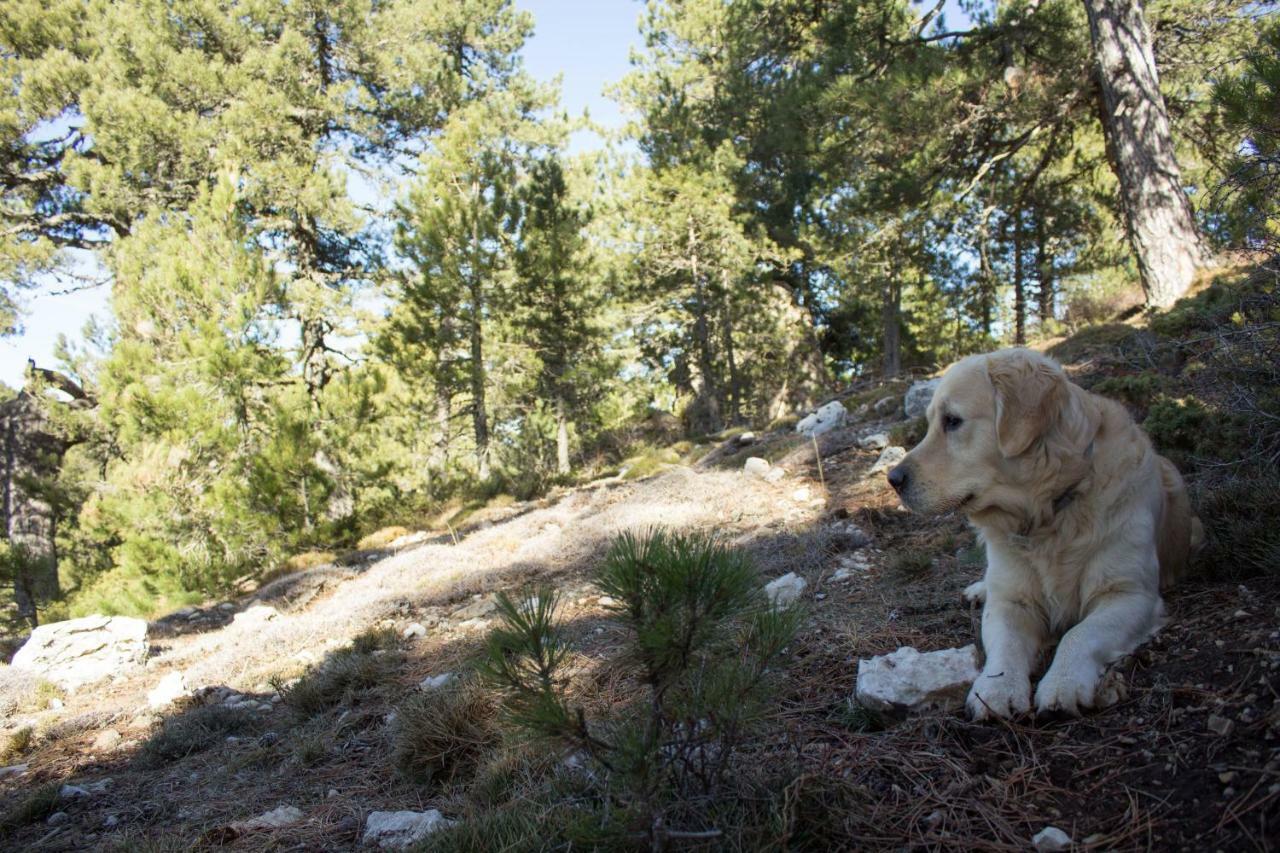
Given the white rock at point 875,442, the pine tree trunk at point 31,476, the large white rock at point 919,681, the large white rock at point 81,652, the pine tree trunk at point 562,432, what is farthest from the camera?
the pine tree trunk at point 562,432

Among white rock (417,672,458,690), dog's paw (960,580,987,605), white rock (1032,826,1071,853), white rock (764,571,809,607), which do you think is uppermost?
dog's paw (960,580,987,605)

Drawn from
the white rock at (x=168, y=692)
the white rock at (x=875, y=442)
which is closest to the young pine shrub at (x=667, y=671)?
the white rock at (x=168, y=692)

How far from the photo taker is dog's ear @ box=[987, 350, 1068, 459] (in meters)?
2.40

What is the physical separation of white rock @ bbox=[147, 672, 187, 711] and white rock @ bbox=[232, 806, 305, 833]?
3033 mm

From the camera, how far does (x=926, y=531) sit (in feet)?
15.4

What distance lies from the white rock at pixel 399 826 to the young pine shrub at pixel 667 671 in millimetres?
901

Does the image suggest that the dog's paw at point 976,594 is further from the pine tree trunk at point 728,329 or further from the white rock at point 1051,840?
the pine tree trunk at point 728,329

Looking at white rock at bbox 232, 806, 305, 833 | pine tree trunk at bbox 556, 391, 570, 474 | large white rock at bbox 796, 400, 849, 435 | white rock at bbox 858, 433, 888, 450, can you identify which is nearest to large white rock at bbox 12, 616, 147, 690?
white rock at bbox 232, 806, 305, 833

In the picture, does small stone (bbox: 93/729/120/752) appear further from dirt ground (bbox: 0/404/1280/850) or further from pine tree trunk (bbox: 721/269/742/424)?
pine tree trunk (bbox: 721/269/742/424)

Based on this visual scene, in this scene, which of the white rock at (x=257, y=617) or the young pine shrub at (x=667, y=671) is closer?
the young pine shrub at (x=667, y=671)

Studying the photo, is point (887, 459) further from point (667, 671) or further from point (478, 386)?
point (478, 386)

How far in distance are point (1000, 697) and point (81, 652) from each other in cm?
808

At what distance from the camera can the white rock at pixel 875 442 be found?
24.6 ft

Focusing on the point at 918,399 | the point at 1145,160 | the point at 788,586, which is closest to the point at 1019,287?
the point at 1145,160
